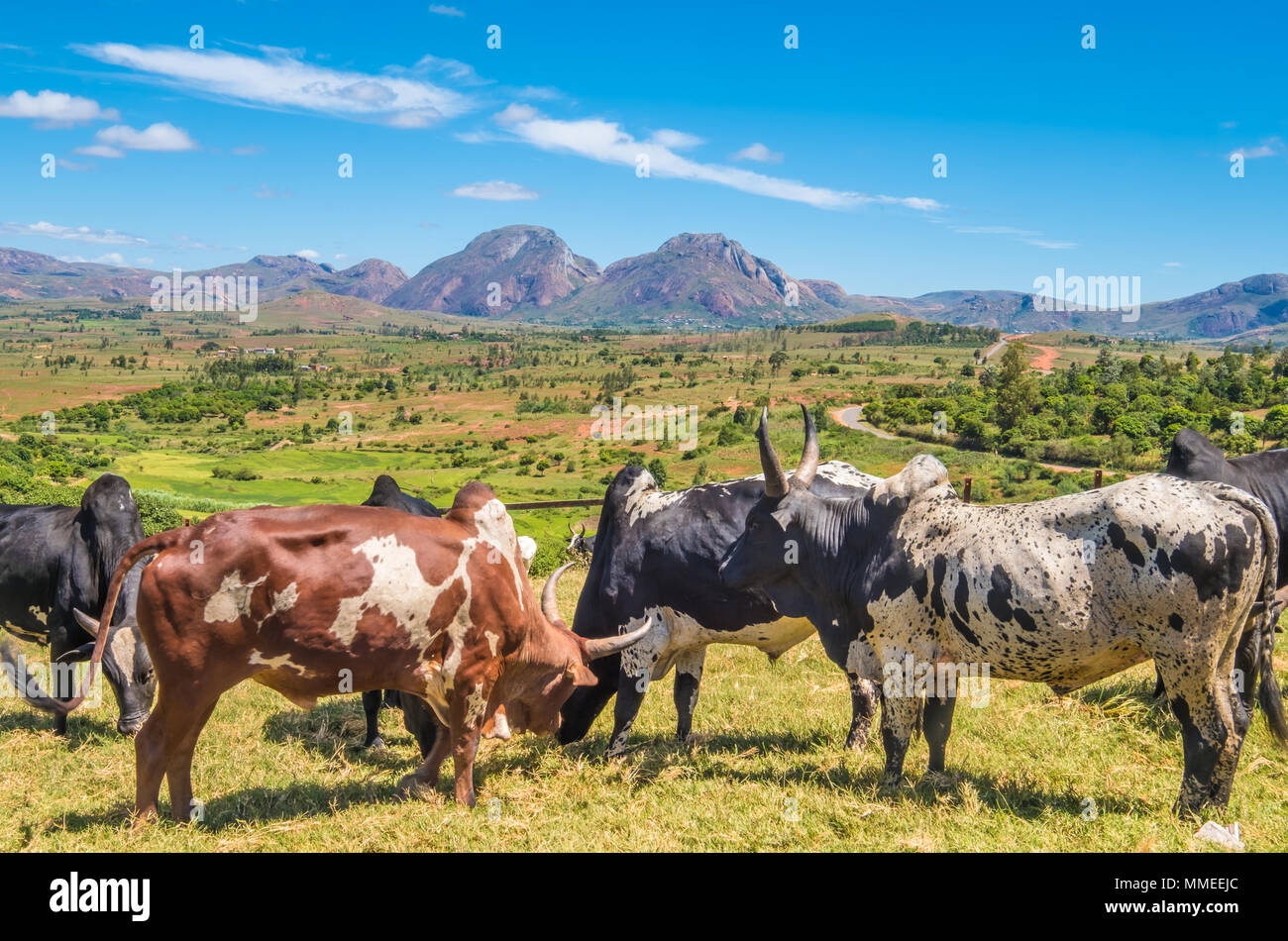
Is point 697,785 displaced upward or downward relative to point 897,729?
downward

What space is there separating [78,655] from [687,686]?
5.98m

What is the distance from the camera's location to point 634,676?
7.84 metres

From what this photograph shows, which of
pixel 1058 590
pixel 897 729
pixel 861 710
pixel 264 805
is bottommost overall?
pixel 264 805

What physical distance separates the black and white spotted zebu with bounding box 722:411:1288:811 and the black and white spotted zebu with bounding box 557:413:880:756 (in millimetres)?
729

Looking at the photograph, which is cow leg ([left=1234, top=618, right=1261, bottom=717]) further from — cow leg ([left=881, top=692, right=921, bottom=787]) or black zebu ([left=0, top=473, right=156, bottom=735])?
black zebu ([left=0, top=473, right=156, bottom=735])

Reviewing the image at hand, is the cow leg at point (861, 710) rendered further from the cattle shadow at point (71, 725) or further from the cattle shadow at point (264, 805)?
the cattle shadow at point (71, 725)

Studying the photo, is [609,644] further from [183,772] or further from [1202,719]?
[1202,719]

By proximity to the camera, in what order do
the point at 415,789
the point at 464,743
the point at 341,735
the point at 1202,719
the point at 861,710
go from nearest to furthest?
1. the point at 1202,719
2. the point at 464,743
3. the point at 415,789
4. the point at 861,710
5. the point at 341,735

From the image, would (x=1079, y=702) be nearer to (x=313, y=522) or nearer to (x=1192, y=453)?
(x=1192, y=453)

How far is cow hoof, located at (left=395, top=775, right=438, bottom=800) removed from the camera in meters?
6.55

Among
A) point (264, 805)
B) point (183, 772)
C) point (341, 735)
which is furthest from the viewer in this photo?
point (341, 735)

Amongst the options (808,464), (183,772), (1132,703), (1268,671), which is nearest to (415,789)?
(183,772)

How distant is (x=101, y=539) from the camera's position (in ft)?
29.5

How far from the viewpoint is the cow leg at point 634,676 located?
778 centimetres
